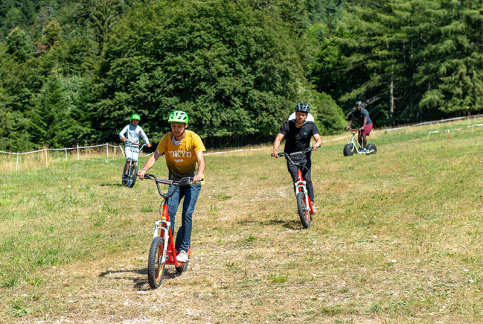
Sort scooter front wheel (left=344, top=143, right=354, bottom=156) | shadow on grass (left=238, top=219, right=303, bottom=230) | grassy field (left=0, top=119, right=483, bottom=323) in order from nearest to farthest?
grassy field (left=0, top=119, right=483, bottom=323)
shadow on grass (left=238, top=219, right=303, bottom=230)
scooter front wheel (left=344, top=143, right=354, bottom=156)

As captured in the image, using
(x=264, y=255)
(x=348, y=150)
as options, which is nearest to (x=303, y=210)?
(x=264, y=255)

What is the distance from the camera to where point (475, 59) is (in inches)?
2430

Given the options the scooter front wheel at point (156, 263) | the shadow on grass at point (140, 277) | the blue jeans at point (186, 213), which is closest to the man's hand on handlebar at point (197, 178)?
the blue jeans at point (186, 213)

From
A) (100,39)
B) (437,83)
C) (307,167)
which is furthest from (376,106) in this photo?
(307,167)

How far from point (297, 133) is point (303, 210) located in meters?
1.56

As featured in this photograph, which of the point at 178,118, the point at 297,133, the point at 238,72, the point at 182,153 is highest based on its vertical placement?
the point at 238,72

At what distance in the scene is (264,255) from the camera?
869 centimetres

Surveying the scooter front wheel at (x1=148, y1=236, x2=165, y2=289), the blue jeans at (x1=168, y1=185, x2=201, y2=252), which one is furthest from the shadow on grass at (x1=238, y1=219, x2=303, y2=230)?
the scooter front wheel at (x1=148, y1=236, x2=165, y2=289)

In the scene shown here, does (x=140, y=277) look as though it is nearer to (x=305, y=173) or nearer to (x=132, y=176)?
(x=305, y=173)

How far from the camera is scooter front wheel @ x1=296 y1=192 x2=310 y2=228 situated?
10.1m

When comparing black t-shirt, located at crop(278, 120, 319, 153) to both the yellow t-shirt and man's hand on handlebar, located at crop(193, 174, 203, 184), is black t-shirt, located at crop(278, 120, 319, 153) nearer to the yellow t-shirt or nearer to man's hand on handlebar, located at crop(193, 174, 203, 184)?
the yellow t-shirt

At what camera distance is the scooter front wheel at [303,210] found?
1011cm

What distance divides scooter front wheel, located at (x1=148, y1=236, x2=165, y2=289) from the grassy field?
15 cm

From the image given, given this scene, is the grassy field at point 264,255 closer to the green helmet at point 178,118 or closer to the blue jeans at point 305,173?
the blue jeans at point 305,173
